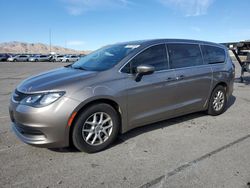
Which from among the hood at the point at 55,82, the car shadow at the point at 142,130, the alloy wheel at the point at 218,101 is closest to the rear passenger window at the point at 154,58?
the hood at the point at 55,82

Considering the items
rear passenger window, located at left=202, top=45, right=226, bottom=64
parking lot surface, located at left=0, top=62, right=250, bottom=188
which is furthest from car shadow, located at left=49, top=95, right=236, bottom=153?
Answer: rear passenger window, located at left=202, top=45, right=226, bottom=64

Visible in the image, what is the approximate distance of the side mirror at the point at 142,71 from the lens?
3551 millimetres

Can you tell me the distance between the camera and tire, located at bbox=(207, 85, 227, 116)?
16.7 feet

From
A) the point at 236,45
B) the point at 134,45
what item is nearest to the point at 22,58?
the point at 236,45

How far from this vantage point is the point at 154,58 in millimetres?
4027

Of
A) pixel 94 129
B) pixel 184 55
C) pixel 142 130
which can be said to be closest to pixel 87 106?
pixel 94 129

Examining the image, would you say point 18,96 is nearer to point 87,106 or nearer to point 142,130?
point 87,106

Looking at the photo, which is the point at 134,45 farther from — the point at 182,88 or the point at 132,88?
the point at 182,88

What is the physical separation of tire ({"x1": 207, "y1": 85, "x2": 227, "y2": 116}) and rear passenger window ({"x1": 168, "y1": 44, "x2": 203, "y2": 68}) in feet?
2.81

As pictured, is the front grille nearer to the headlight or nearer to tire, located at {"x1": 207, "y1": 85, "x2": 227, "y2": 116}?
the headlight

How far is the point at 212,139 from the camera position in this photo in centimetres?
389

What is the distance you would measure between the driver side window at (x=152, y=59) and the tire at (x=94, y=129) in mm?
764

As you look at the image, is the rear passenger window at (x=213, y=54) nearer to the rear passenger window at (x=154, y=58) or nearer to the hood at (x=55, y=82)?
the rear passenger window at (x=154, y=58)

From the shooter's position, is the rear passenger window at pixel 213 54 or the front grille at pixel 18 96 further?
the rear passenger window at pixel 213 54
